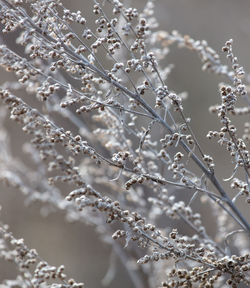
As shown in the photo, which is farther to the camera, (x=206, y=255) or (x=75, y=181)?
(x=75, y=181)

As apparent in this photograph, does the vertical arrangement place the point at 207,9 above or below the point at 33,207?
above

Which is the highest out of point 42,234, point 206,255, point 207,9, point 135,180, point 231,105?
point 207,9

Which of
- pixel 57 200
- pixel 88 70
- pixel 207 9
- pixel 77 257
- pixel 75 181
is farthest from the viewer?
pixel 207 9

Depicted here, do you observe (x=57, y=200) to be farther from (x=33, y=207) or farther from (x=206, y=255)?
(x=33, y=207)

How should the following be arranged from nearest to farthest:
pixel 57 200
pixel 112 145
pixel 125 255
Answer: pixel 112 145, pixel 57 200, pixel 125 255

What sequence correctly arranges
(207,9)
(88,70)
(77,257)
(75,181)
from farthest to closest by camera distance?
(207,9)
(77,257)
(75,181)
(88,70)

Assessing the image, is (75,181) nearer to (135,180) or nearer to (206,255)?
(135,180)

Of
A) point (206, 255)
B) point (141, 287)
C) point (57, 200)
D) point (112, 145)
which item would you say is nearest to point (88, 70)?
point (112, 145)

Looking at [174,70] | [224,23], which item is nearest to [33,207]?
[174,70]

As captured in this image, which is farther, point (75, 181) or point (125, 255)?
point (125, 255)
